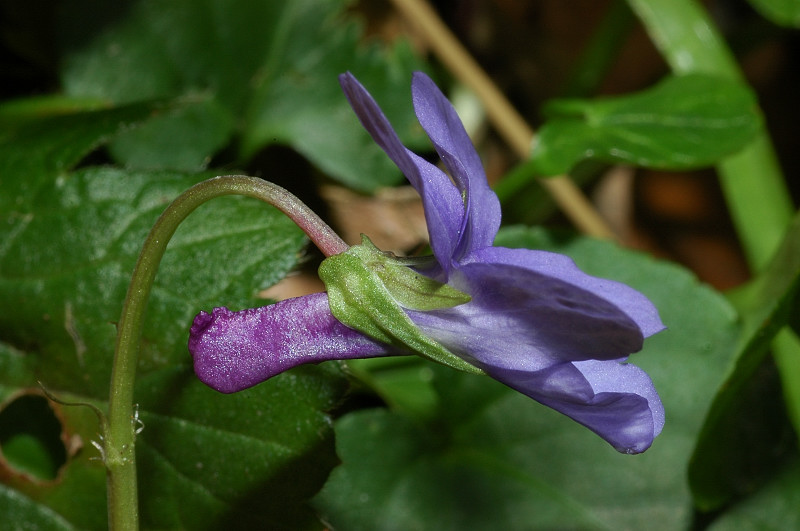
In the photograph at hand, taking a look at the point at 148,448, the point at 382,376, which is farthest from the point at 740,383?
the point at 148,448

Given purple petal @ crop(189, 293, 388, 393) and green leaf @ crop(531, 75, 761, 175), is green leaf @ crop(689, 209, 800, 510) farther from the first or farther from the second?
purple petal @ crop(189, 293, 388, 393)

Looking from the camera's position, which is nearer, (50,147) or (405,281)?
(405,281)

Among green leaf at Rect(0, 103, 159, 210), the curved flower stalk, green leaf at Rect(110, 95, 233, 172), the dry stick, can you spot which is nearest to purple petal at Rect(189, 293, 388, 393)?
the curved flower stalk

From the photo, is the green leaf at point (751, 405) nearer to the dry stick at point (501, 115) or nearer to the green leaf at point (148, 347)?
the dry stick at point (501, 115)

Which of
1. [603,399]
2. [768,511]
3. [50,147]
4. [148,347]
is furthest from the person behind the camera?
[768,511]

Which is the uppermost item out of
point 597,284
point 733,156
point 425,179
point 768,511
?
point 425,179

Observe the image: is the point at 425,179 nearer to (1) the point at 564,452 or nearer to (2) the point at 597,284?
(2) the point at 597,284

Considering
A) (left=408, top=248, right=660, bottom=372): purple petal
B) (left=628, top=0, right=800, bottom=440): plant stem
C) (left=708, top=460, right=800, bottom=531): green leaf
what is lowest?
(left=708, top=460, right=800, bottom=531): green leaf

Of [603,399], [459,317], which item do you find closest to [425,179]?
[459,317]
